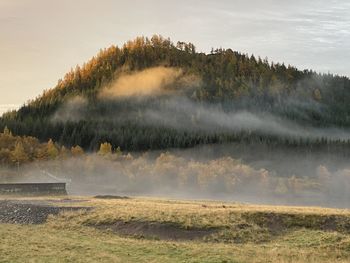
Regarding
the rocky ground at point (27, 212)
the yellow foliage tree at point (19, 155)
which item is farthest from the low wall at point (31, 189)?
the yellow foliage tree at point (19, 155)

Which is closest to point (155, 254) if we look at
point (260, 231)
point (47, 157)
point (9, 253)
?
point (9, 253)

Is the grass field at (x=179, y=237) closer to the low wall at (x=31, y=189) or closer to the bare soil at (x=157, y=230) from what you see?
the bare soil at (x=157, y=230)

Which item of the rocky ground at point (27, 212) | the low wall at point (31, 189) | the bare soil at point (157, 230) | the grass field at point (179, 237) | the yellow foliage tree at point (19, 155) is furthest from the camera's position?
the yellow foliage tree at point (19, 155)

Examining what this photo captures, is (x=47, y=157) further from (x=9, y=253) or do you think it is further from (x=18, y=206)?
(x=9, y=253)

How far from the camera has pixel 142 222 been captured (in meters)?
46.4

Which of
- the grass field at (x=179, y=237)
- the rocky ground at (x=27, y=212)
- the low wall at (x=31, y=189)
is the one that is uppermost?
the grass field at (x=179, y=237)

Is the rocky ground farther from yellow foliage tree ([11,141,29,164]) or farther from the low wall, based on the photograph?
yellow foliage tree ([11,141,29,164])

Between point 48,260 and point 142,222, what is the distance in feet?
50.0

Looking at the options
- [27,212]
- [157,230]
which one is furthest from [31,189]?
[157,230]

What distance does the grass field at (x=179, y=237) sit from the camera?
33562 mm

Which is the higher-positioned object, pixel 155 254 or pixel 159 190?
pixel 155 254

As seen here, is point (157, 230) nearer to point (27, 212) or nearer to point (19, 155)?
point (27, 212)

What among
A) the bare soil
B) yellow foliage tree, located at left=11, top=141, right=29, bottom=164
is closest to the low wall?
the bare soil

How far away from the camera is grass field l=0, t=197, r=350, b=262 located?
110ft
